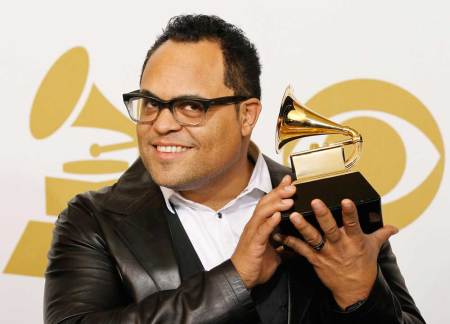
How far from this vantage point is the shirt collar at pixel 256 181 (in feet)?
6.30

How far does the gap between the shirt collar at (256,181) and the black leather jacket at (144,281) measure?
1.0 inches

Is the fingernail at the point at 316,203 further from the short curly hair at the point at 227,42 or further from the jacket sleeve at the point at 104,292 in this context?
the short curly hair at the point at 227,42

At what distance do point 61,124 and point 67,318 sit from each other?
1.27 m

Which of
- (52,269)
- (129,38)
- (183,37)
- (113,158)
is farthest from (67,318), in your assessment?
(129,38)

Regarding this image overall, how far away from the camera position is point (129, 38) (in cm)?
283

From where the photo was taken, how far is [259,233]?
1.57 metres

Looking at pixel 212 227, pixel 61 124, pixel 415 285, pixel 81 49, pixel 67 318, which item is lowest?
pixel 415 285

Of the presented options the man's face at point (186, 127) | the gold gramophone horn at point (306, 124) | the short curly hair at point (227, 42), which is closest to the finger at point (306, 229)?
the gold gramophone horn at point (306, 124)

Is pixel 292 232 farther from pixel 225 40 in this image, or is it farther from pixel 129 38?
pixel 129 38

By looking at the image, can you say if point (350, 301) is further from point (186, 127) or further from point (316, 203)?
point (186, 127)

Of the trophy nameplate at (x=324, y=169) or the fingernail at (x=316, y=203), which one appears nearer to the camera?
the fingernail at (x=316, y=203)

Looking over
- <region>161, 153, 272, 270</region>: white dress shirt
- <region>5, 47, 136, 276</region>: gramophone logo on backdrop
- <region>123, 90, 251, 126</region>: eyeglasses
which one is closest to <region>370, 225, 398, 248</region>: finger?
<region>161, 153, 272, 270</region>: white dress shirt

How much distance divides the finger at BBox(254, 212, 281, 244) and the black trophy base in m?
0.03

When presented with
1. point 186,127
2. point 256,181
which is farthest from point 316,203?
point 256,181
